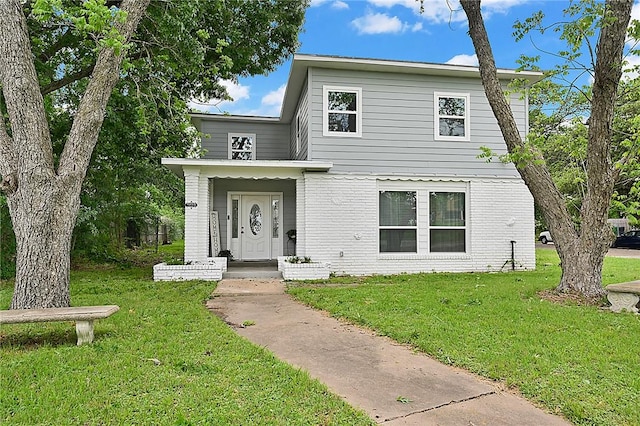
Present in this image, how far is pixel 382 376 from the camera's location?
12.0 feet

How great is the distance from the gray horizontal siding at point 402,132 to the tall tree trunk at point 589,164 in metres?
2.93

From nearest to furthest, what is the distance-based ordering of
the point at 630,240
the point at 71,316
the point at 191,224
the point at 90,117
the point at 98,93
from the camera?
the point at 71,316, the point at 90,117, the point at 98,93, the point at 191,224, the point at 630,240

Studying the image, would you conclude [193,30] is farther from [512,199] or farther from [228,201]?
[512,199]

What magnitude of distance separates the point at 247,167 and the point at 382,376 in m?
7.29

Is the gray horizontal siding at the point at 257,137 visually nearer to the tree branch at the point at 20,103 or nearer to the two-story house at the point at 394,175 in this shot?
the two-story house at the point at 394,175

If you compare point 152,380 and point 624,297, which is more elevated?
point 624,297

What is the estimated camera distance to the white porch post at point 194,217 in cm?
986

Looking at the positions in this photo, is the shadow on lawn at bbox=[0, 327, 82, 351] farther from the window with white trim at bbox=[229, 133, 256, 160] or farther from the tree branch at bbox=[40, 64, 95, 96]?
the window with white trim at bbox=[229, 133, 256, 160]

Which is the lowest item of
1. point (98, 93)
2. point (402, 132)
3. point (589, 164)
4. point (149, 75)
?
point (589, 164)

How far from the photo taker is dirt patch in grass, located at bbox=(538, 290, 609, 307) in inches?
264

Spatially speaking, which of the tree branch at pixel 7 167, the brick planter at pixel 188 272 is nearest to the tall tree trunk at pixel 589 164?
the brick planter at pixel 188 272

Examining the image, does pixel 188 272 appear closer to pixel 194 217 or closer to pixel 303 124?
pixel 194 217

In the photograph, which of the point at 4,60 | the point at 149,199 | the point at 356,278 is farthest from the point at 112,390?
the point at 149,199

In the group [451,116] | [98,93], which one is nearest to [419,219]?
[451,116]
